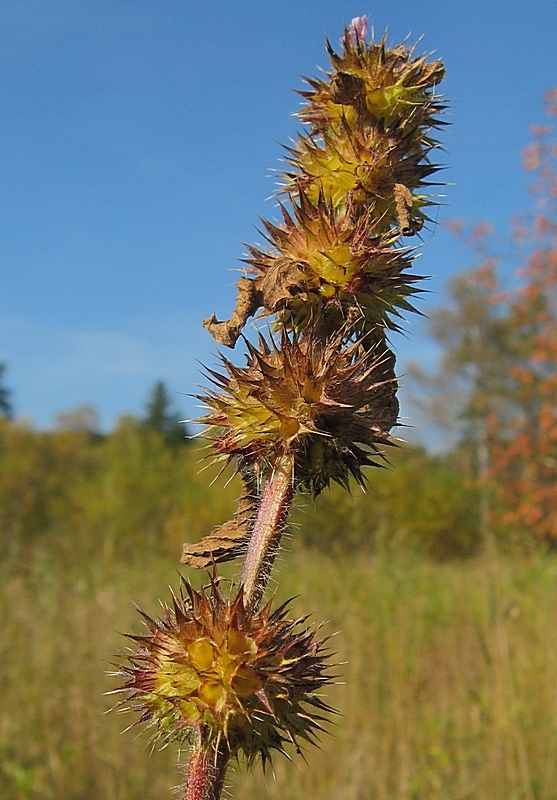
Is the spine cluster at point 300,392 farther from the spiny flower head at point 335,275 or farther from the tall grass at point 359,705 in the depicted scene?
the tall grass at point 359,705

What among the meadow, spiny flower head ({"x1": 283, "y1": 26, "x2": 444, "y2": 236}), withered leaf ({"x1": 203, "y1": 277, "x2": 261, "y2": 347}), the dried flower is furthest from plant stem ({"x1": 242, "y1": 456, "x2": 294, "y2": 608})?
the meadow

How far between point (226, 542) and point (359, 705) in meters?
4.98

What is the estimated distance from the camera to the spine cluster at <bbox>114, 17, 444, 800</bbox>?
104 centimetres

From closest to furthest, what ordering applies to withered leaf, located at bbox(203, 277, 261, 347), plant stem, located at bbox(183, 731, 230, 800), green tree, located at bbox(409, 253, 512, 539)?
plant stem, located at bbox(183, 731, 230, 800)
withered leaf, located at bbox(203, 277, 261, 347)
green tree, located at bbox(409, 253, 512, 539)

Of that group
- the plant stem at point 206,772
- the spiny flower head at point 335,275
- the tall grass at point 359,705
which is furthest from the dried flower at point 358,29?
the tall grass at point 359,705

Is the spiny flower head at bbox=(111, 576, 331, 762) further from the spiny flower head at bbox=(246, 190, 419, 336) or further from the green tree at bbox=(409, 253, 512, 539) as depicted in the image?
the green tree at bbox=(409, 253, 512, 539)

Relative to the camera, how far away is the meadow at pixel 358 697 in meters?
4.36

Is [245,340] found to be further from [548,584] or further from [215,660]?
[548,584]

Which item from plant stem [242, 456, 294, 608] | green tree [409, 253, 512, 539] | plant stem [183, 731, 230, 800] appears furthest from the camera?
green tree [409, 253, 512, 539]

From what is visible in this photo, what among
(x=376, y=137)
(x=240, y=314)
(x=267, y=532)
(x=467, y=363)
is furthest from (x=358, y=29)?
(x=467, y=363)

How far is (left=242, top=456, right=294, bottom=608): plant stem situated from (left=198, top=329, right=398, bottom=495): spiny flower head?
0.04m

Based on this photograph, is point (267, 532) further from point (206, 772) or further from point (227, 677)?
point (206, 772)

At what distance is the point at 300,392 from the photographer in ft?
3.78

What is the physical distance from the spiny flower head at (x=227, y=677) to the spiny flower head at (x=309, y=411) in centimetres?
24
